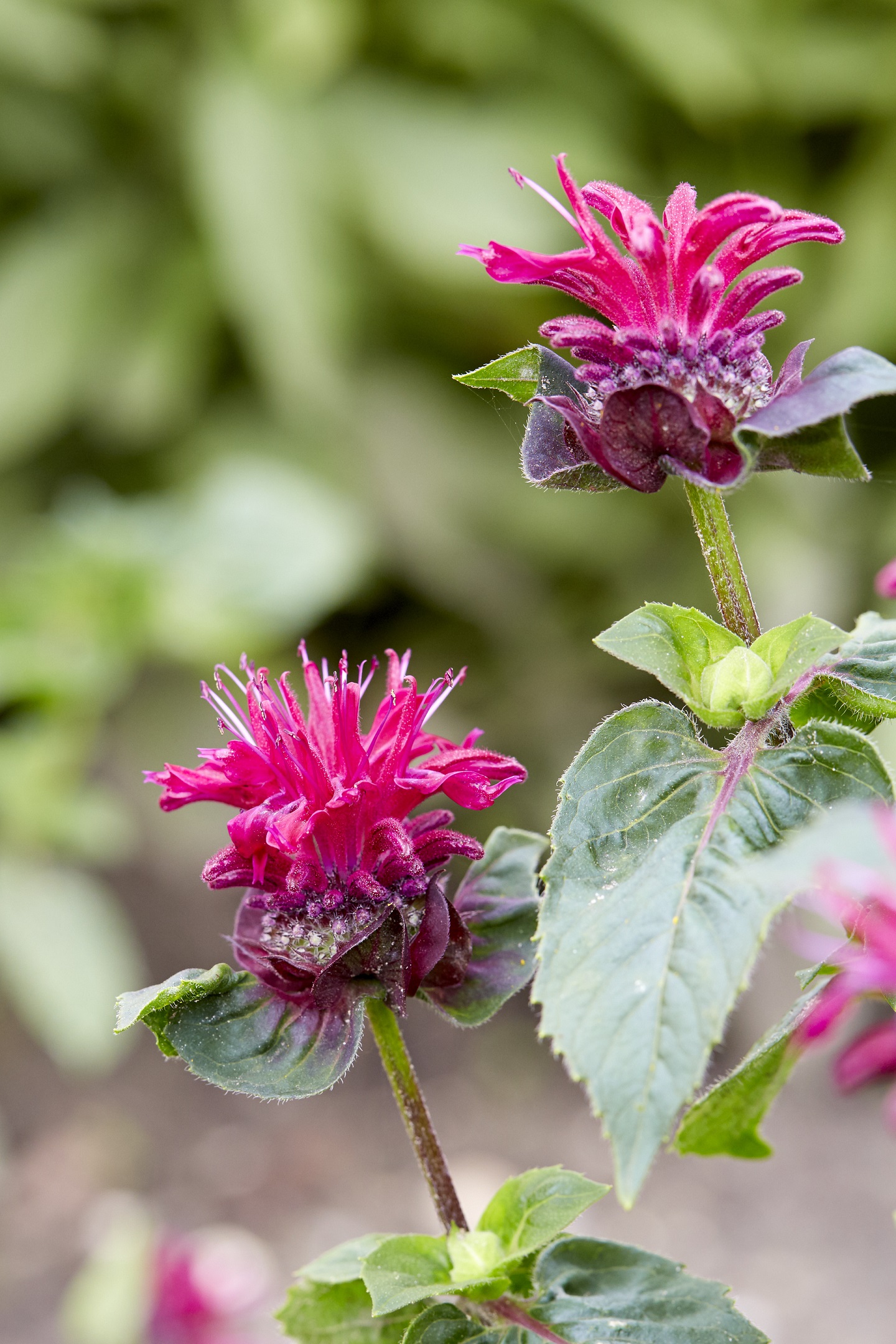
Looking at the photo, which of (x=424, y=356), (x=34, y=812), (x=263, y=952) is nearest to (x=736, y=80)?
(x=424, y=356)

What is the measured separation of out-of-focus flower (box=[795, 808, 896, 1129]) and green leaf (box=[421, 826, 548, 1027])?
9 centimetres

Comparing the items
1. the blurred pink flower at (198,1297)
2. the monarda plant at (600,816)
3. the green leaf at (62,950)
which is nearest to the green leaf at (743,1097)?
the monarda plant at (600,816)

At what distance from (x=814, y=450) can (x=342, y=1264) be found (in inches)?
10.6

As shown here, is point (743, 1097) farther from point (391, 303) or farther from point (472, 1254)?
point (391, 303)

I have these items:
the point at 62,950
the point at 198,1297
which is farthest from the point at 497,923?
the point at 62,950

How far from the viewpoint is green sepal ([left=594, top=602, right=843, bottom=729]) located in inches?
12.3

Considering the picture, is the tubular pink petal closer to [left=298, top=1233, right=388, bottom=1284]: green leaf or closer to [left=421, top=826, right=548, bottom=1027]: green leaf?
[left=421, top=826, right=548, bottom=1027]: green leaf

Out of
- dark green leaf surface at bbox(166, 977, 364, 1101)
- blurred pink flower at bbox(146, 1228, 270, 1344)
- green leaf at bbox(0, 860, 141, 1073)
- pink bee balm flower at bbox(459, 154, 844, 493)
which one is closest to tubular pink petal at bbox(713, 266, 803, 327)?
pink bee balm flower at bbox(459, 154, 844, 493)

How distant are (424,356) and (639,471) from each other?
1.75 meters

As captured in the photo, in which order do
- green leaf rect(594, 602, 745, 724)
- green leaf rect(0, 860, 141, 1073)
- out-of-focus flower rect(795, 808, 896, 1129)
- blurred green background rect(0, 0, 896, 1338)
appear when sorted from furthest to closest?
blurred green background rect(0, 0, 896, 1338) < green leaf rect(0, 860, 141, 1073) < green leaf rect(594, 602, 745, 724) < out-of-focus flower rect(795, 808, 896, 1129)

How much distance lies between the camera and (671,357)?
1.06 ft

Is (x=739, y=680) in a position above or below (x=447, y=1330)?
above

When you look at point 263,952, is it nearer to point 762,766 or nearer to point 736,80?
point 762,766

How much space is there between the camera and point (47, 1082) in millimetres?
1650
